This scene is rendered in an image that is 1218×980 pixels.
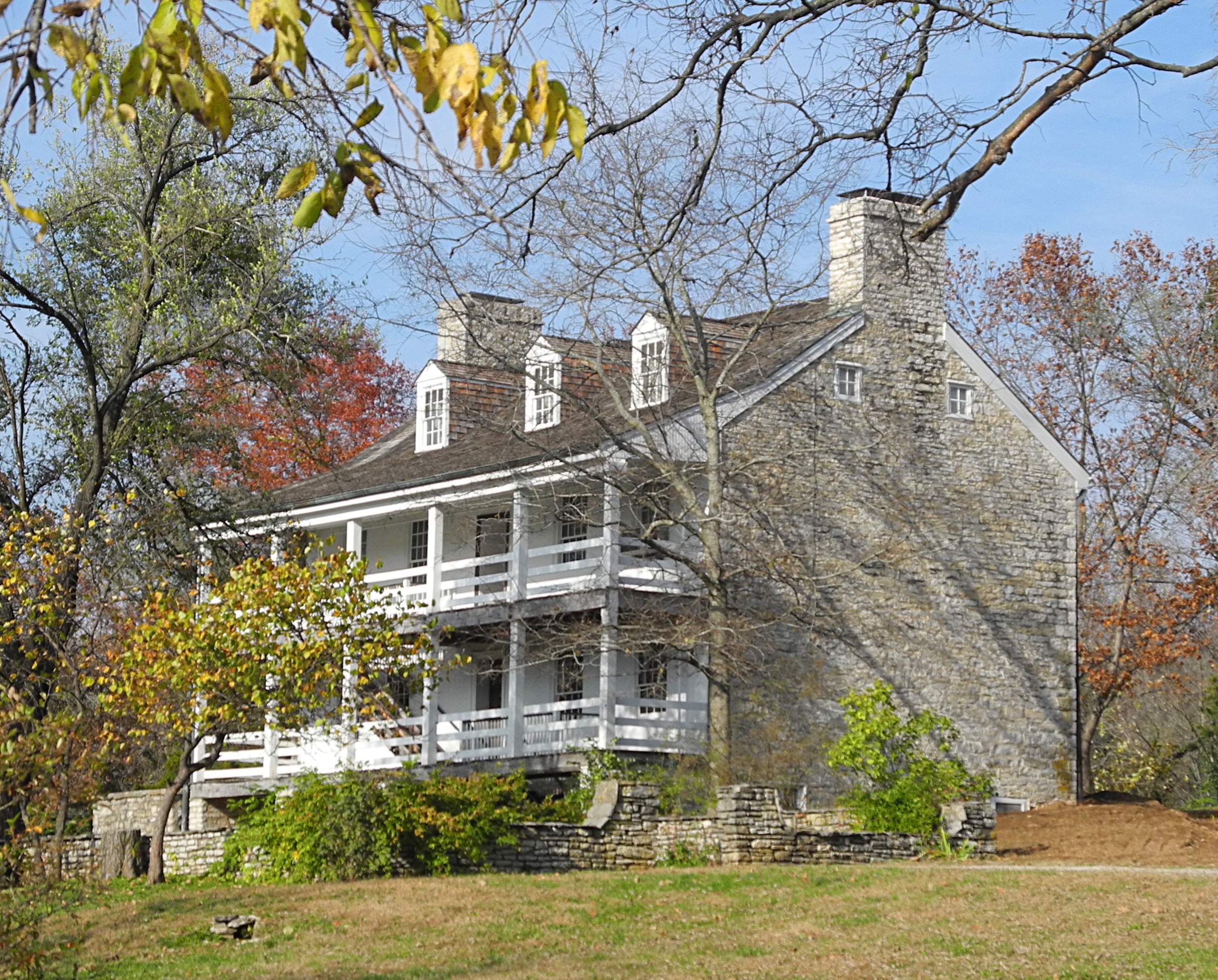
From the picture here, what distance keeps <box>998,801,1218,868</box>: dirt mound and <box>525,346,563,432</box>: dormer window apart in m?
8.31

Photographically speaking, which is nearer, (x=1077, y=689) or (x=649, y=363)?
(x=649, y=363)

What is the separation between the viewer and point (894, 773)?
19.9 metres

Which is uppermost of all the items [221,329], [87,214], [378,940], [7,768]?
[87,214]

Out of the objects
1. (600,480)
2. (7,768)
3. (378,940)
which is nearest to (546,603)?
(600,480)

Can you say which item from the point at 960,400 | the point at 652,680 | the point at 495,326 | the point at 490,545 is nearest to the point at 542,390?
the point at 495,326

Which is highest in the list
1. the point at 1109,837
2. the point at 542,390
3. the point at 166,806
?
the point at 542,390

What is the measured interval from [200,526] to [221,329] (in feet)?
9.35

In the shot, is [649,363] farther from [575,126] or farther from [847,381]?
[575,126]

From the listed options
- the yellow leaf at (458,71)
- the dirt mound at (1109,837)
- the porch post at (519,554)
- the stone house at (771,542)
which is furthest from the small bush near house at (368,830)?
the yellow leaf at (458,71)

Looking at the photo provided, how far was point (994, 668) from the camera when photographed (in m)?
25.4

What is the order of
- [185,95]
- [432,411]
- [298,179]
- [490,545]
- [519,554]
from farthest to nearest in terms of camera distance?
[432,411]
[490,545]
[519,554]
[298,179]
[185,95]

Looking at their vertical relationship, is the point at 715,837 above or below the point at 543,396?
below

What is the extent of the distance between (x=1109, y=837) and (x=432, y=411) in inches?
529

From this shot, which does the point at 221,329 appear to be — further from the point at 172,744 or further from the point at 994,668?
the point at 994,668
